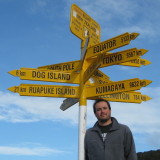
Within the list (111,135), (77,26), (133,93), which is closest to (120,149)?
(111,135)

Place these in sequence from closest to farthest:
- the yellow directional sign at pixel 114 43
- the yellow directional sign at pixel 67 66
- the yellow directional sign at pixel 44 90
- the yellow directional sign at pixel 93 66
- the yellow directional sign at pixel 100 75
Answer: the yellow directional sign at pixel 93 66, the yellow directional sign at pixel 114 43, the yellow directional sign at pixel 44 90, the yellow directional sign at pixel 67 66, the yellow directional sign at pixel 100 75

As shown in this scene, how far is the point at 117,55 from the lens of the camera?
6395 millimetres

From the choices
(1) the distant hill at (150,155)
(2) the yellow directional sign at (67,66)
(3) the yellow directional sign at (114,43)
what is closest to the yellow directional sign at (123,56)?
(3) the yellow directional sign at (114,43)

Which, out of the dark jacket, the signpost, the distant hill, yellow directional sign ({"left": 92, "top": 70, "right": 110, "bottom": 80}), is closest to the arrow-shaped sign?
the signpost

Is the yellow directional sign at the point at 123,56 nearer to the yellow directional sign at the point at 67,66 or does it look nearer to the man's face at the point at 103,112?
the yellow directional sign at the point at 67,66

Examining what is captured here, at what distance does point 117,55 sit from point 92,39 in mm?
1289

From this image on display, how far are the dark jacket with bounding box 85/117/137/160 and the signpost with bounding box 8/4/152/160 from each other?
8.55 feet

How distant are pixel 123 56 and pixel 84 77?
101 cm

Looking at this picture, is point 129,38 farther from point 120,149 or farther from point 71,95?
point 120,149

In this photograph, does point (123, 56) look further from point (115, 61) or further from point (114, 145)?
point (114, 145)

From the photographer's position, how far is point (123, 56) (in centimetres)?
626

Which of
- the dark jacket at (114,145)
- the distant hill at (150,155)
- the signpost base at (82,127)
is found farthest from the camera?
the distant hill at (150,155)

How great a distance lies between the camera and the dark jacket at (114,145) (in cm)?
292

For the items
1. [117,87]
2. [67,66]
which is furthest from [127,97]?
[67,66]
